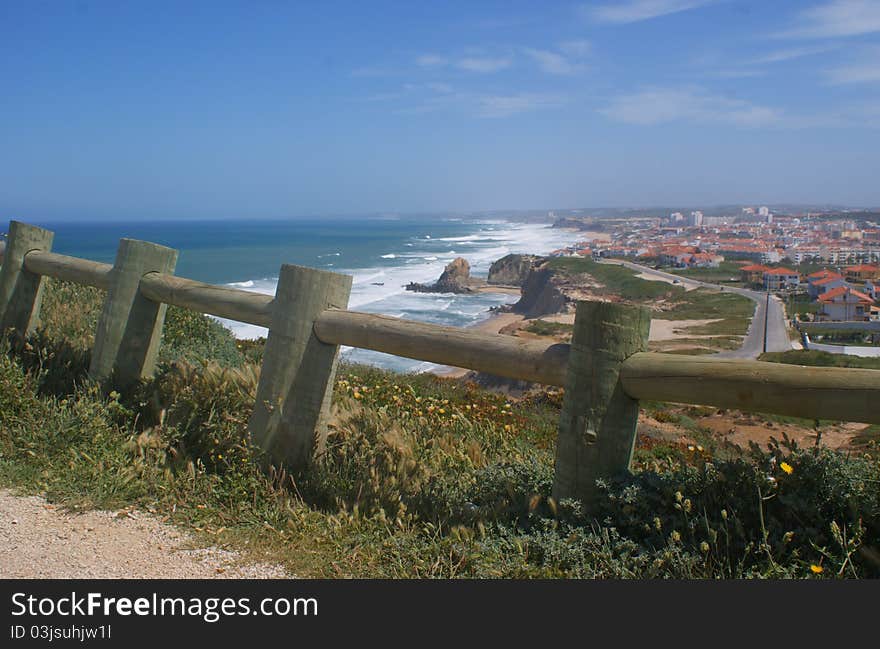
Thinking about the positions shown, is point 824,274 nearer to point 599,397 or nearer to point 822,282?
point 822,282

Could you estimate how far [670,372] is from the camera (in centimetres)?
284

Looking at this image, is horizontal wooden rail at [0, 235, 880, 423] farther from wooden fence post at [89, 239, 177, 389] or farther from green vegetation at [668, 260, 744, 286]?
green vegetation at [668, 260, 744, 286]

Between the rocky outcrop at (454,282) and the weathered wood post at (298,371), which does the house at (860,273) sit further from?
the weathered wood post at (298,371)

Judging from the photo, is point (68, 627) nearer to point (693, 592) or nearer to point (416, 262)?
point (693, 592)

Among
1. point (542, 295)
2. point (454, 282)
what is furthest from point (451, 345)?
point (454, 282)

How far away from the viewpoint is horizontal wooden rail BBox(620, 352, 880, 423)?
2500 mm

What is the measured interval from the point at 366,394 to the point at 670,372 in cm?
304

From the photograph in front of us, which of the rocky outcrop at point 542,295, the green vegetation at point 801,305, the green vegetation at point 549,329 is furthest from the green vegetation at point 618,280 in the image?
the green vegetation at point 549,329

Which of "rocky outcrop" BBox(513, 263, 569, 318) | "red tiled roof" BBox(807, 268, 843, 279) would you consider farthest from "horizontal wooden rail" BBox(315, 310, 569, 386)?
"red tiled roof" BBox(807, 268, 843, 279)

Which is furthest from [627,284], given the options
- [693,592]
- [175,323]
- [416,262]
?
[693,592]

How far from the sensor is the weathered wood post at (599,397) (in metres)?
2.97

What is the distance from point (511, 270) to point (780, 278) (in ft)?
98.8

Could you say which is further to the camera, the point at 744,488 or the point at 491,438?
the point at 491,438

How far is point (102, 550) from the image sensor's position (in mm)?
3193
